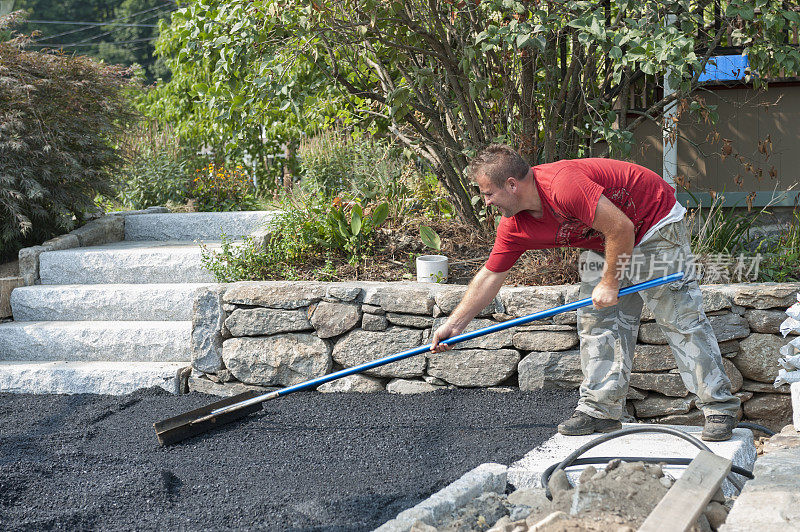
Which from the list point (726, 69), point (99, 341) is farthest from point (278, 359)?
point (726, 69)

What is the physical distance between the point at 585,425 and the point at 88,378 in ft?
9.57

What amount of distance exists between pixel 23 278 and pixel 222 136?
3.27 m

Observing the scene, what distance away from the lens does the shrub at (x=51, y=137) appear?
5250mm

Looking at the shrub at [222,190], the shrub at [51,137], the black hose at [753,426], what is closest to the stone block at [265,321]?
the shrub at [51,137]

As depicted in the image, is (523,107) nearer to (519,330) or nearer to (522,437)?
(519,330)

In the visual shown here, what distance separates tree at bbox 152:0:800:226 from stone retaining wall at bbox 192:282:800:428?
3.46ft

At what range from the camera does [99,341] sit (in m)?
4.66

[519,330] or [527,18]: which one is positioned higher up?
[527,18]

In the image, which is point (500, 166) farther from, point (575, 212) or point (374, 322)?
point (374, 322)

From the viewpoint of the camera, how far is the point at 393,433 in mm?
3551

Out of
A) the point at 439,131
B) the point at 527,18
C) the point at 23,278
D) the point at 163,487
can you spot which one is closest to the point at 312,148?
the point at 439,131

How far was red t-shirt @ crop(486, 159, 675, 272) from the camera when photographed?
2994 mm

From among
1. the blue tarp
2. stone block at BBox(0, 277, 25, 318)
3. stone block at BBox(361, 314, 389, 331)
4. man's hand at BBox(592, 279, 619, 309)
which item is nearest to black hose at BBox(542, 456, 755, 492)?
man's hand at BBox(592, 279, 619, 309)

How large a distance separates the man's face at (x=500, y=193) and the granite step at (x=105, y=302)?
249 cm
